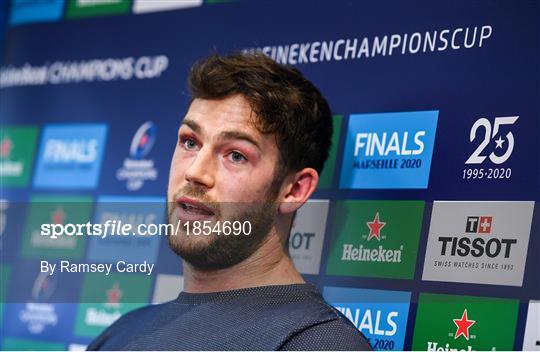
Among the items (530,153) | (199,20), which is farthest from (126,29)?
(530,153)

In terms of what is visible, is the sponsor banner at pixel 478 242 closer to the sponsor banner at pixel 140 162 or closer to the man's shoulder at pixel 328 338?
the man's shoulder at pixel 328 338

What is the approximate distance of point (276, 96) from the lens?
2.15m

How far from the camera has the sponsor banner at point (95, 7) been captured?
3066mm

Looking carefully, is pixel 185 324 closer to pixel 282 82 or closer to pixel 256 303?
pixel 256 303

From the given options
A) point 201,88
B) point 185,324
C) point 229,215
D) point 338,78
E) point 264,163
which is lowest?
point 185,324

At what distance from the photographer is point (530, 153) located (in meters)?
2.05

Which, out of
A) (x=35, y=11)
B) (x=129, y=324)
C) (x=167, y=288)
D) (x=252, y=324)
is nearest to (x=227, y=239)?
(x=252, y=324)

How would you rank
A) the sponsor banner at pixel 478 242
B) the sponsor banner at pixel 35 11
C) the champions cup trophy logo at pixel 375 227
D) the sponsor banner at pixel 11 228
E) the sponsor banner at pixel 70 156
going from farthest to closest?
the sponsor banner at pixel 35 11 → the sponsor banner at pixel 11 228 → the sponsor banner at pixel 70 156 → the champions cup trophy logo at pixel 375 227 → the sponsor banner at pixel 478 242

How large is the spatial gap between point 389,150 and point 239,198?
1.35 feet

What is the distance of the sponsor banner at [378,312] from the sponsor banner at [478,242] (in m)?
0.10

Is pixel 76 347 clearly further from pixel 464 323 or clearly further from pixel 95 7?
pixel 464 323

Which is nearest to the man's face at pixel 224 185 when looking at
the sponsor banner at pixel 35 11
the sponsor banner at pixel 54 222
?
the sponsor banner at pixel 54 222

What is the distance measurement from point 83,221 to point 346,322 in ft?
4.01

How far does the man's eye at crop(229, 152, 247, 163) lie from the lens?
2139 millimetres
